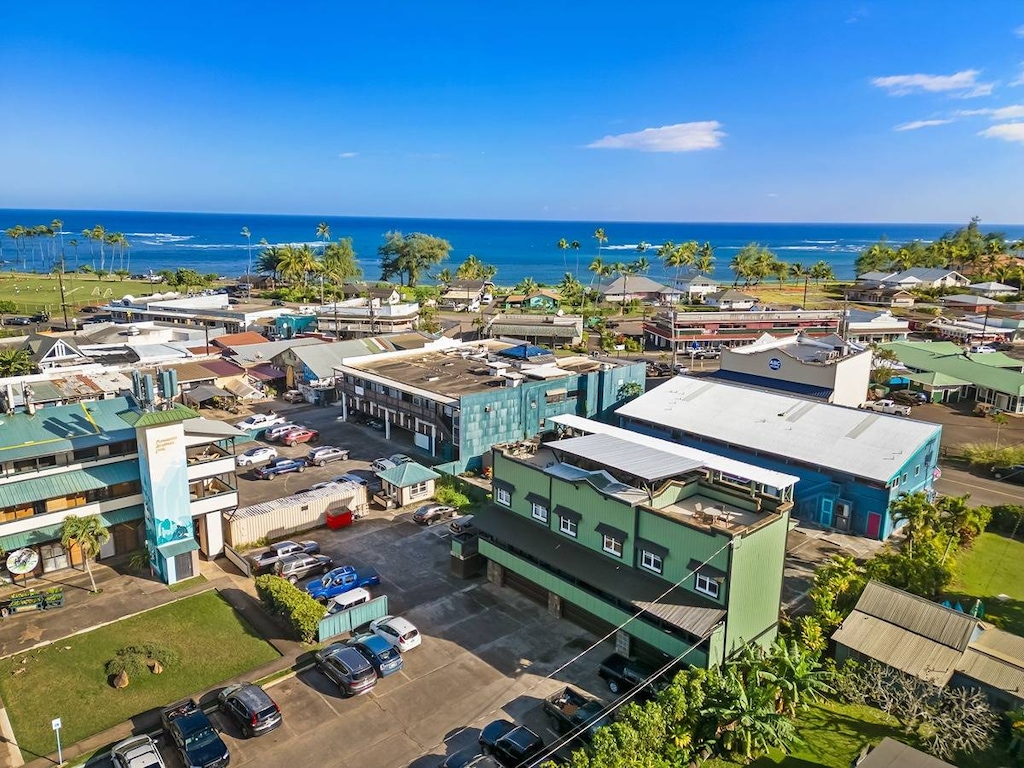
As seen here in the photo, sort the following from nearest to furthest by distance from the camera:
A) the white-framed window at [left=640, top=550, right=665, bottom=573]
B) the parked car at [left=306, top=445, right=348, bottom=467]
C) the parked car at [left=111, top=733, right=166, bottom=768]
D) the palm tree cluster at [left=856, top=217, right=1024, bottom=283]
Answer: the parked car at [left=111, top=733, right=166, bottom=768]
the white-framed window at [left=640, top=550, right=665, bottom=573]
the parked car at [left=306, top=445, right=348, bottom=467]
the palm tree cluster at [left=856, top=217, right=1024, bottom=283]

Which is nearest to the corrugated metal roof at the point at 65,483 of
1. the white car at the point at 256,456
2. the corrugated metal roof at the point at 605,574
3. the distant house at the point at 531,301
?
the white car at the point at 256,456

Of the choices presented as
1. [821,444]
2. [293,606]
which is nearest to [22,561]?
[293,606]

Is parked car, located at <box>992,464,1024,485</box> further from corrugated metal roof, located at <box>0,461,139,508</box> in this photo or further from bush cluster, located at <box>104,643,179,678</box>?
corrugated metal roof, located at <box>0,461,139,508</box>

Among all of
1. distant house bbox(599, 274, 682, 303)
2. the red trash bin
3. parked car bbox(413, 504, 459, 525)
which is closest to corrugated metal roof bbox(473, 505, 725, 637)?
parked car bbox(413, 504, 459, 525)

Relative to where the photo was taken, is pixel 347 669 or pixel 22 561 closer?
pixel 347 669

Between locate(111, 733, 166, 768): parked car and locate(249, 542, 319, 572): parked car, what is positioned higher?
locate(111, 733, 166, 768): parked car

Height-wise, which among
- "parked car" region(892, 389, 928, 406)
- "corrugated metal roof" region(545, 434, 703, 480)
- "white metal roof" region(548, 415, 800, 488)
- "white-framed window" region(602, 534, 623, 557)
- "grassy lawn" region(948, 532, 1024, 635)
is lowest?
"grassy lawn" region(948, 532, 1024, 635)

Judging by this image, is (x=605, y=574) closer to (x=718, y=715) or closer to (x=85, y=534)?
(x=718, y=715)
